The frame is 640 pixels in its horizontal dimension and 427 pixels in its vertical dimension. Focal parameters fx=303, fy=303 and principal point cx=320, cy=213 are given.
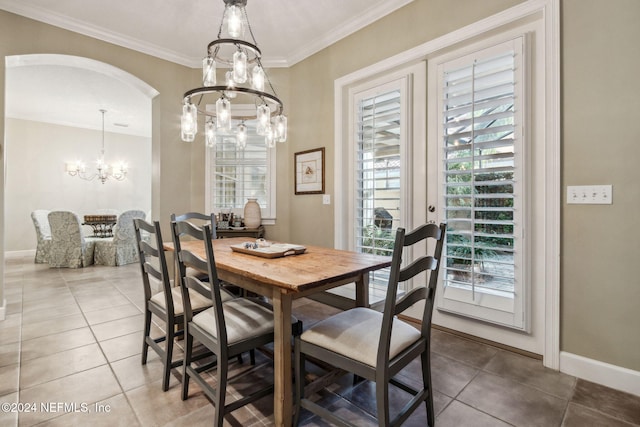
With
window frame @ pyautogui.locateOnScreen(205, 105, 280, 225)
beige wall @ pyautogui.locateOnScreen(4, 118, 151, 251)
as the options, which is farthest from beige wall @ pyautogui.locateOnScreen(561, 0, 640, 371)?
beige wall @ pyautogui.locateOnScreen(4, 118, 151, 251)

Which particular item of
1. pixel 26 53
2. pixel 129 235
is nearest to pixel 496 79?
pixel 26 53

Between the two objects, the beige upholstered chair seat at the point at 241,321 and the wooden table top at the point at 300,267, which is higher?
Result: the wooden table top at the point at 300,267

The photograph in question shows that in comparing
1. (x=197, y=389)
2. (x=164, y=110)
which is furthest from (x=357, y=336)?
(x=164, y=110)

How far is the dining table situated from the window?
7.51 feet

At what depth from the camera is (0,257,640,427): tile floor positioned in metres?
1.49

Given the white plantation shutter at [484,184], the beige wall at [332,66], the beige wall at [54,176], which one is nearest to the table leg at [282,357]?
the white plantation shutter at [484,184]

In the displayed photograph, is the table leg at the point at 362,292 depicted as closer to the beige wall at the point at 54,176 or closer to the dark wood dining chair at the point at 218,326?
the dark wood dining chair at the point at 218,326

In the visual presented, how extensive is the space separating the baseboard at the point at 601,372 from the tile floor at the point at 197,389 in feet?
0.15

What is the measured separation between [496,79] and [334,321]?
2.02 meters

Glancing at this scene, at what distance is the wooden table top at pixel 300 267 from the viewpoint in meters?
1.31

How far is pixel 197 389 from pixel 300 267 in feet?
3.11

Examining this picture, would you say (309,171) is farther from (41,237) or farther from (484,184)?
(41,237)

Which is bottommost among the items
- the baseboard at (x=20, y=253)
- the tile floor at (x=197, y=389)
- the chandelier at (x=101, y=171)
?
the tile floor at (x=197, y=389)

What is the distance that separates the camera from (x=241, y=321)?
1.51 m
